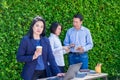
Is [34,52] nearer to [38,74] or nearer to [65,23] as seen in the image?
[38,74]

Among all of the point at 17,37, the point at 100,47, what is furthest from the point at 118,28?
the point at 17,37

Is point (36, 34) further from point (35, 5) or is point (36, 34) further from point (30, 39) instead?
point (35, 5)

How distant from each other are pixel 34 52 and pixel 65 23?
2020mm

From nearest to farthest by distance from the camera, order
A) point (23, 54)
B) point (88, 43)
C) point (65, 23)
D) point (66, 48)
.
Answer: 1. point (23, 54)
2. point (66, 48)
3. point (88, 43)
4. point (65, 23)

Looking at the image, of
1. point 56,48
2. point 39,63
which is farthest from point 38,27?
point 56,48

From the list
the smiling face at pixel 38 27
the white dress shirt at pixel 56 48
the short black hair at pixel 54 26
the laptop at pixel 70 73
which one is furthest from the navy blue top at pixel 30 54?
the short black hair at pixel 54 26

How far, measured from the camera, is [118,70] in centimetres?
823

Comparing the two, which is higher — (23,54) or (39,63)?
(23,54)

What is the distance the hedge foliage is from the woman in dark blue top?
995 millimetres

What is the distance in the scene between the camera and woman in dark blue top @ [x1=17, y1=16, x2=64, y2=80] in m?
5.15

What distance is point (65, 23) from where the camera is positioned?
710cm

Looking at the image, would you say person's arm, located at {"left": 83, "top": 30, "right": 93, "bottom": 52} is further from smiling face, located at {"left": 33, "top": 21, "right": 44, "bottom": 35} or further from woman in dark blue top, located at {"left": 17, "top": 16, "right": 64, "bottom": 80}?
smiling face, located at {"left": 33, "top": 21, "right": 44, "bottom": 35}

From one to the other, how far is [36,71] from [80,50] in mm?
1651

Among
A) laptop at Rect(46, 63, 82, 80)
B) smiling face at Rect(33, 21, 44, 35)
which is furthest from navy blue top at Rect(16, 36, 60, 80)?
laptop at Rect(46, 63, 82, 80)
